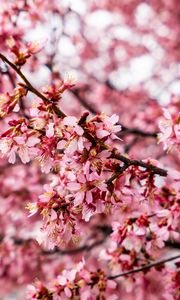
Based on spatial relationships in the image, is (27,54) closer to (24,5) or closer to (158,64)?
(24,5)

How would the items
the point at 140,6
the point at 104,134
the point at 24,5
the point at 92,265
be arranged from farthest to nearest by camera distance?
the point at 140,6
the point at 92,265
the point at 24,5
the point at 104,134

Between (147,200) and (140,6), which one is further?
(140,6)

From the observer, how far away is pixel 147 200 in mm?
2598

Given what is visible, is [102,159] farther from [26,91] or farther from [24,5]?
[24,5]

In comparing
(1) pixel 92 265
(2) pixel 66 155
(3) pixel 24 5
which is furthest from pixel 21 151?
(1) pixel 92 265

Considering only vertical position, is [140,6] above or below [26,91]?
above

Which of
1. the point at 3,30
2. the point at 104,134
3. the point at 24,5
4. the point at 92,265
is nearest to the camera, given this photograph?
the point at 104,134

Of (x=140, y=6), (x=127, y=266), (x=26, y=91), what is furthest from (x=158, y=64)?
(x=26, y=91)

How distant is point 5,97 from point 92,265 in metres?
6.25

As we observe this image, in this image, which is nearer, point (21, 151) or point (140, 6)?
point (21, 151)

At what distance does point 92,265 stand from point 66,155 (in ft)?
20.5

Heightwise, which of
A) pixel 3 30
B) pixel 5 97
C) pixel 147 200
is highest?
pixel 3 30

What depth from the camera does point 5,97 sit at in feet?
7.31

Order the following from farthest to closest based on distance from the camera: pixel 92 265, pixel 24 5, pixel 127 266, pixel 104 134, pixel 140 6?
pixel 140 6 → pixel 92 265 → pixel 24 5 → pixel 127 266 → pixel 104 134
